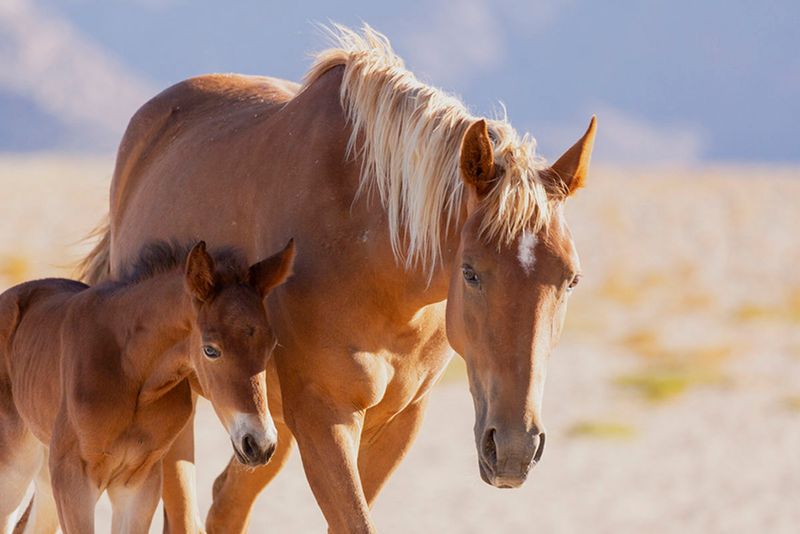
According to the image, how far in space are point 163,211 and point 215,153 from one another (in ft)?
1.08

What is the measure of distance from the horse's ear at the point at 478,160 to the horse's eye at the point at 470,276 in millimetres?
251

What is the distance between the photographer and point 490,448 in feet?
13.2

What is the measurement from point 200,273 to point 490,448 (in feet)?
3.75

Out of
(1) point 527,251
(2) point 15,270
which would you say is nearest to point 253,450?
(1) point 527,251

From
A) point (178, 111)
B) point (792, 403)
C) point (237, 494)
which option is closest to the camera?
point (237, 494)

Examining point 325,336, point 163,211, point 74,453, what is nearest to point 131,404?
point 74,453

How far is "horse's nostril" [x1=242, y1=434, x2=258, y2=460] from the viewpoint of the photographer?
4.22 m

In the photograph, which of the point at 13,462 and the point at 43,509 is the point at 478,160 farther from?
the point at 43,509

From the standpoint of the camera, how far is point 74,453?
4.66 m

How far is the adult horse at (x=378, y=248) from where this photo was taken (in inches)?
160

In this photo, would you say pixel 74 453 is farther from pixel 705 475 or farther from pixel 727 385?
pixel 727 385

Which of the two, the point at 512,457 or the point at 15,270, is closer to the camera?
the point at 512,457

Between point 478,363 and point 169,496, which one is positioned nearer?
point 478,363

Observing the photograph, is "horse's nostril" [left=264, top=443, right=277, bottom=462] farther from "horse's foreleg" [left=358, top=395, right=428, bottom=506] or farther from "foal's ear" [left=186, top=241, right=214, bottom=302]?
"horse's foreleg" [left=358, top=395, right=428, bottom=506]
